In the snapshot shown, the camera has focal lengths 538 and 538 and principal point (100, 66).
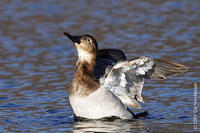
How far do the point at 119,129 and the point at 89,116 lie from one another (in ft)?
2.21

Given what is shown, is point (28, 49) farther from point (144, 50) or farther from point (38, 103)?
point (38, 103)

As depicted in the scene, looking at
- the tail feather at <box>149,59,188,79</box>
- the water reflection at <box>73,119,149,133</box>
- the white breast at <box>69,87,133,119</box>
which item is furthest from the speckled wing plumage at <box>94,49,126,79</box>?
the tail feather at <box>149,59,188,79</box>

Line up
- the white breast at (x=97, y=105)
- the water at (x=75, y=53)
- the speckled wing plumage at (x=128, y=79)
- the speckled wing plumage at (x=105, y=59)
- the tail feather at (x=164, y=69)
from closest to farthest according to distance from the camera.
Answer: the tail feather at (x=164, y=69), the speckled wing plumage at (x=128, y=79), the white breast at (x=97, y=105), the water at (x=75, y=53), the speckled wing plumage at (x=105, y=59)

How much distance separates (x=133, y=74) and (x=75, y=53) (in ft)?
18.4

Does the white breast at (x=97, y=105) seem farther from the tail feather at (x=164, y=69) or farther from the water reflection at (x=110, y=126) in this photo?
the tail feather at (x=164, y=69)

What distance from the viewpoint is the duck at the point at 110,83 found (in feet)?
27.7

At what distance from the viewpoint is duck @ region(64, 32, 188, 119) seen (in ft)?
27.7

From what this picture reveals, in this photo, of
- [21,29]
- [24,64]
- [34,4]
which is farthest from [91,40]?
[34,4]

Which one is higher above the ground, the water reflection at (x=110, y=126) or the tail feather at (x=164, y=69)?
the tail feather at (x=164, y=69)

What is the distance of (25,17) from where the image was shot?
1830cm

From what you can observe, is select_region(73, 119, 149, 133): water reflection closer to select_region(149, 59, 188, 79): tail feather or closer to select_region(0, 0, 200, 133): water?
select_region(0, 0, 200, 133): water

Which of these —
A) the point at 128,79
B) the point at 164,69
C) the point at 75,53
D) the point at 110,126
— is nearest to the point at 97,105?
the point at 110,126

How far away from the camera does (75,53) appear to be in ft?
46.5

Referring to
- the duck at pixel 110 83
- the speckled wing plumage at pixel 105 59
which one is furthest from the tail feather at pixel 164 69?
the speckled wing plumage at pixel 105 59
